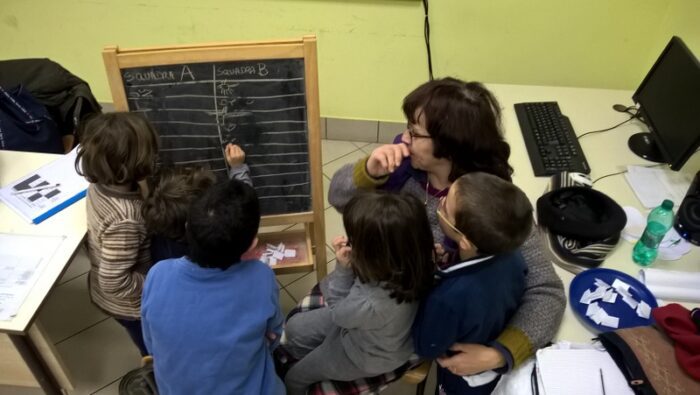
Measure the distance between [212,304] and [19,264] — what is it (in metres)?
0.70

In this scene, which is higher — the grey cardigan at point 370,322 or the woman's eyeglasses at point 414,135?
the woman's eyeglasses at point 414,135

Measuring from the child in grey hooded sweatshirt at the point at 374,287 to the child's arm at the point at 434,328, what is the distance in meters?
0.03

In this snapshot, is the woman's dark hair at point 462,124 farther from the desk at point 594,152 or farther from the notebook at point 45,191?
the notebook at point 45,191

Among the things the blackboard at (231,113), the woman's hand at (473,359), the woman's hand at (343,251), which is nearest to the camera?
the woman's hand at (473,359)

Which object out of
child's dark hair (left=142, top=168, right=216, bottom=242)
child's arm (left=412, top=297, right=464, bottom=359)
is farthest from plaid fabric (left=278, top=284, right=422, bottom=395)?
child's dark hair (left=142, top=168, right=216, bottom=242)

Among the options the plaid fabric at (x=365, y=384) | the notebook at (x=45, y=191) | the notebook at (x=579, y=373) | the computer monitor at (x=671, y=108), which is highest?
the computer monitor at (x=671, y=108)

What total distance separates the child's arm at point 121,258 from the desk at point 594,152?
125cm

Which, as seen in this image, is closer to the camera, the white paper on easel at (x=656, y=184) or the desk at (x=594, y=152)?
the desk at (x=594, y=152)

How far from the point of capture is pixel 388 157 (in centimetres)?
145

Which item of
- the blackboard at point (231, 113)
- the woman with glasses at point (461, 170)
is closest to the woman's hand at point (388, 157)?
the woman with glasses at point (461, 170)

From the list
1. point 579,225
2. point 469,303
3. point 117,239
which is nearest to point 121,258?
point 117,239

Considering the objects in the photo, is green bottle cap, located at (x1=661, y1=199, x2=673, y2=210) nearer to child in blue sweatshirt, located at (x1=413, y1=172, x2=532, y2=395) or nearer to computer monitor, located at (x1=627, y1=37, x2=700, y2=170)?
computer monitor, located at (x1=627, y1=37, x2=700, y2=170)

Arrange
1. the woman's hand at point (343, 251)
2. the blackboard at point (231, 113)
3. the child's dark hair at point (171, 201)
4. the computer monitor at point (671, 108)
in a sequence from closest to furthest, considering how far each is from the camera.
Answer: the woman's hand at point (343, 251), the child's dark hair at point (171, 201), the blackboard at point (231, 113), the computer monitor at point (671, 108)

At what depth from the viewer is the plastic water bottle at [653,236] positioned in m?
1.50
